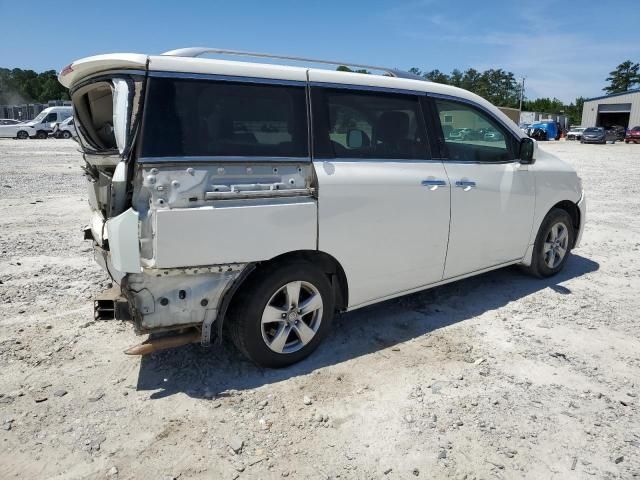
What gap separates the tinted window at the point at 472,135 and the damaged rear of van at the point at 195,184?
5.05ft

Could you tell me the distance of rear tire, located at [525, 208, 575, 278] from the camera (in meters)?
5.21

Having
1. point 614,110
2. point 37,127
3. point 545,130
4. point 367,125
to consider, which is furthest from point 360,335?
point 614,110

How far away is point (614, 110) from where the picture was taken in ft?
200

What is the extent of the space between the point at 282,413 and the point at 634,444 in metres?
2.07

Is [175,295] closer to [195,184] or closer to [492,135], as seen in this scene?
[195,184]

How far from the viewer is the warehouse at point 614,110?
58.1 metres

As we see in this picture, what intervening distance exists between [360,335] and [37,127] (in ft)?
123

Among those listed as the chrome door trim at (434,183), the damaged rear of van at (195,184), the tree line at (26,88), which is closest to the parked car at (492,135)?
the chrome door trim at (434,183)

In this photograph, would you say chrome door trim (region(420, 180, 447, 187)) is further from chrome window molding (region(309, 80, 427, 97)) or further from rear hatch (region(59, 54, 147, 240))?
rear hatch (region(59, 54, 147, 240))

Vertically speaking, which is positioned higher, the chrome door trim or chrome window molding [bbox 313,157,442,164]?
chrome window molding [bbox 313,157,442,164]

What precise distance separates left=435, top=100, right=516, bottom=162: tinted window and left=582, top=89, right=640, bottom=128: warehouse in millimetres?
65415

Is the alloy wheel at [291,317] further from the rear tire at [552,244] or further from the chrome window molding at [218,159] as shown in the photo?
the rear tire at [552,244]

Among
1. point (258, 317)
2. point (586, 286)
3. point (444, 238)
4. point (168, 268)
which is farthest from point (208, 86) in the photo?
point (586, 286)

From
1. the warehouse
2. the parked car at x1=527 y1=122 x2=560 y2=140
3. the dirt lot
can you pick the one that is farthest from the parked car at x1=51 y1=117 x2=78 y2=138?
the warehouse
